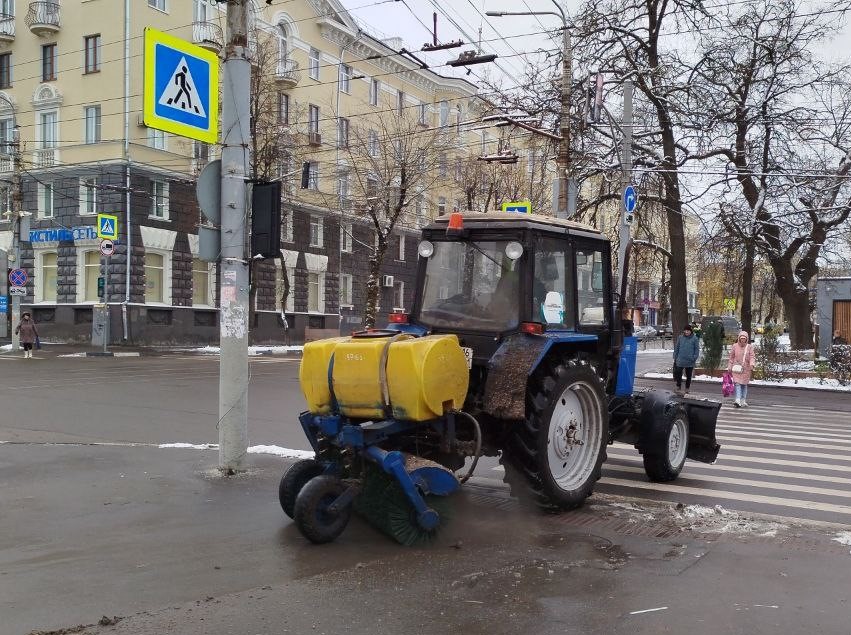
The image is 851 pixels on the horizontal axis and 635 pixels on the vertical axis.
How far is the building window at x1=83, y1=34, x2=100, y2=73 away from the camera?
34.6 metres

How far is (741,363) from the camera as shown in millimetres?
16922

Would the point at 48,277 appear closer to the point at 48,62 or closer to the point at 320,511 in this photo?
A: the point at 48,62

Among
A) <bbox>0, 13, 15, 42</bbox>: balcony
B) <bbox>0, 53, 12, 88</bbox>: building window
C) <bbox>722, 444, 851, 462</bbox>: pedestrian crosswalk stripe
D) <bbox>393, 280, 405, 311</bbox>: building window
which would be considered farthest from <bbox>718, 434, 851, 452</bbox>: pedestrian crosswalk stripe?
<bbox>393, 280, 405, 311</bbox>: building window

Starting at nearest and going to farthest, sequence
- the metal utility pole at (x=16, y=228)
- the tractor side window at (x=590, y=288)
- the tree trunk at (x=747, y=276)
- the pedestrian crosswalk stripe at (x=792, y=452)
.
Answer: the tractor side window at (x=590, y=288) < the pedestrian crosswalk stripe at (x=792, y=452) < the tree trunk at (x=747, y=276) < the metal utility pole at (x=16, y=228)

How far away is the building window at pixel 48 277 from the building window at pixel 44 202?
1.76 meters

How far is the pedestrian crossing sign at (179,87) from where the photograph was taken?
301 inches

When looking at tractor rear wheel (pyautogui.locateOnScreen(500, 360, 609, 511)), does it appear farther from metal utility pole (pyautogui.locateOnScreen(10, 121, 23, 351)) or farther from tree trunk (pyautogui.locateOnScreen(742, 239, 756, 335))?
metal utility pole (pyautogui.locateOnScreen(10, 121, 23, 351))

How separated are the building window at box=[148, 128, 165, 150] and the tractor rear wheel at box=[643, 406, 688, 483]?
3115 cm

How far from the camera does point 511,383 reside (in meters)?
6.23

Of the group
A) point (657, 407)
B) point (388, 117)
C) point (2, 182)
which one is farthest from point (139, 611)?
point (388, 117)

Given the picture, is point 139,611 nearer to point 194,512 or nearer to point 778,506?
point 194,512

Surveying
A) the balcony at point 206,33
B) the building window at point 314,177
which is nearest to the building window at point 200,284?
the building window at point 314,177

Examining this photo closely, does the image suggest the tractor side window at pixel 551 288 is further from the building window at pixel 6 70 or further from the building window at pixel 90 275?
the building window at pixel 6 70

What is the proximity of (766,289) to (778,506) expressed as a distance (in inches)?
1680
